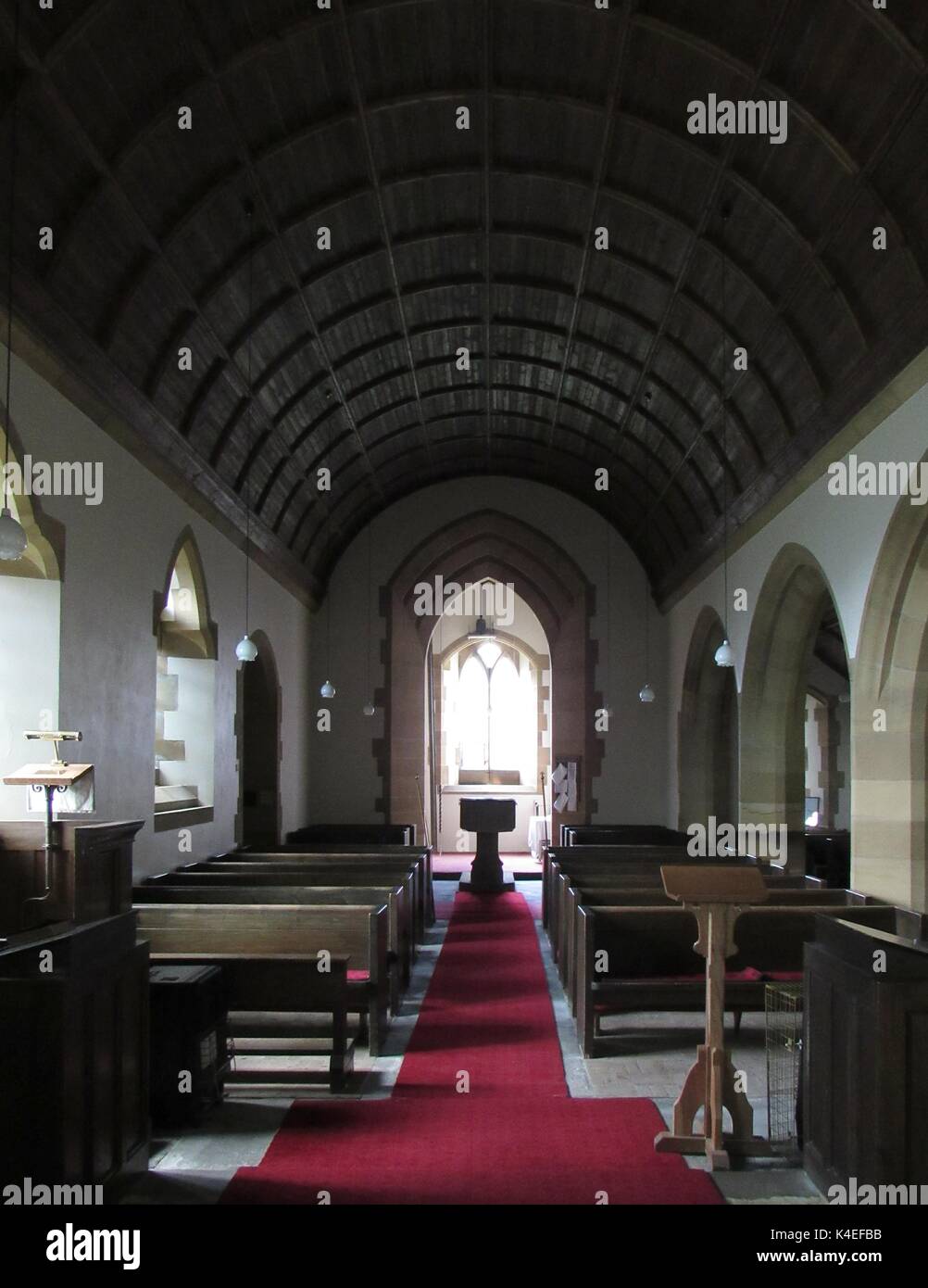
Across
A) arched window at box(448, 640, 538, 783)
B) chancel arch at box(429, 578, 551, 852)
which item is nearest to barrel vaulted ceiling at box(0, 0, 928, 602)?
chancel arch at box(429, 578, 551, 852)

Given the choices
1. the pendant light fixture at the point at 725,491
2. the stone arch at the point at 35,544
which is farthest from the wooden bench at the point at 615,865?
the stone arch at the point at 35,544

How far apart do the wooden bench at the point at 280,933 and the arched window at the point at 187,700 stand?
3.38 metres

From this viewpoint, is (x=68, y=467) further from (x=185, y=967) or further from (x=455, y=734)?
(x=455, y=734)

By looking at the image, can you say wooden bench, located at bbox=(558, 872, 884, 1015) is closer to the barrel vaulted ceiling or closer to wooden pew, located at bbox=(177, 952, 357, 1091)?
wooden pew, located at bbox=(177, 952, 357, 1091)

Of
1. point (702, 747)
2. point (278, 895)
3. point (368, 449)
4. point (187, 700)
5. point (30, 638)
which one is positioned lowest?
point (278, 895)

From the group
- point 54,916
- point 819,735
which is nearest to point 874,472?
point 54,916

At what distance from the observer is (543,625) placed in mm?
15133

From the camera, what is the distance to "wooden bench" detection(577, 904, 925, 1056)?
6152 millimetres

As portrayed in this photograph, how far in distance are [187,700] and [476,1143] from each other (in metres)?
6.34

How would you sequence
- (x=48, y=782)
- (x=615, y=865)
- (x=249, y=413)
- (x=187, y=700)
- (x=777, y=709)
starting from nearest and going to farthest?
1. (x=48, y=782)
2. (x=615, y=865)
3. (x=249, y=413)
4. (x=187, y=700)
5. (x=777, y=709)

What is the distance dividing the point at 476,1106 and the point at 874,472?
14.3 ft

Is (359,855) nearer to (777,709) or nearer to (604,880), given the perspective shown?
(604,880)

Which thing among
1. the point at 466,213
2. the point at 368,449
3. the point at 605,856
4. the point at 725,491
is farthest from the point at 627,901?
the point at 368,449

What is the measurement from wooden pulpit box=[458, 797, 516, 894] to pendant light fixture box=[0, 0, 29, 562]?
28.2ft
